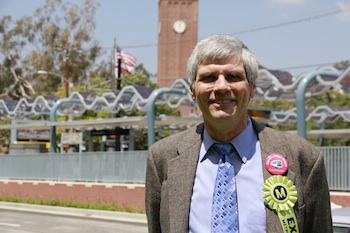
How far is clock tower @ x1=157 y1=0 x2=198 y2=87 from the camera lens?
9106 cm

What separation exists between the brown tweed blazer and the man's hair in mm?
269

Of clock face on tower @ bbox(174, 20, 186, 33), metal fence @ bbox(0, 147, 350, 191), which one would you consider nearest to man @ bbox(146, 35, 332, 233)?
metal fence @ bbox(0, 147, 350, 191)

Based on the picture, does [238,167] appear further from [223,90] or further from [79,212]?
[79,212]

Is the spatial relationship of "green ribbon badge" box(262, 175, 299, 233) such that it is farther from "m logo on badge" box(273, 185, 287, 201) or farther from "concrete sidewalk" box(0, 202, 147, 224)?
"concrete sidewalk" box(0, 202, 147, 224)

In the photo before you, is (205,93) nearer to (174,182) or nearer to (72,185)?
(174,182)

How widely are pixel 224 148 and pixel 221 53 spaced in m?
0.41

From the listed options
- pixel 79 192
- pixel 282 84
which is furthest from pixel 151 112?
pixel 282 84

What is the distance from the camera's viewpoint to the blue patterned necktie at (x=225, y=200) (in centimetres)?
305

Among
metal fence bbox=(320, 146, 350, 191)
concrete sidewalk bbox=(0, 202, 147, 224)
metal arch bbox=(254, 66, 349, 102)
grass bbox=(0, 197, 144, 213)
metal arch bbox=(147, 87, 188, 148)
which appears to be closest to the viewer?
metal fence bbox=(320, 146, 350, 191)

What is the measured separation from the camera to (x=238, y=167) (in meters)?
3.16

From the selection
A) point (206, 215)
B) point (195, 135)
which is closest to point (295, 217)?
point (206, 215)

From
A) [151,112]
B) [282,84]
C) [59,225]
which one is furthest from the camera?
[151,112]

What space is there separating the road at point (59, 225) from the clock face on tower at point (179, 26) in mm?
69010

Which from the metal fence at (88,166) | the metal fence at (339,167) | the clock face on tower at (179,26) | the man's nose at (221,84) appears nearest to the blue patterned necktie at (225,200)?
the man's nose at (221,84)
